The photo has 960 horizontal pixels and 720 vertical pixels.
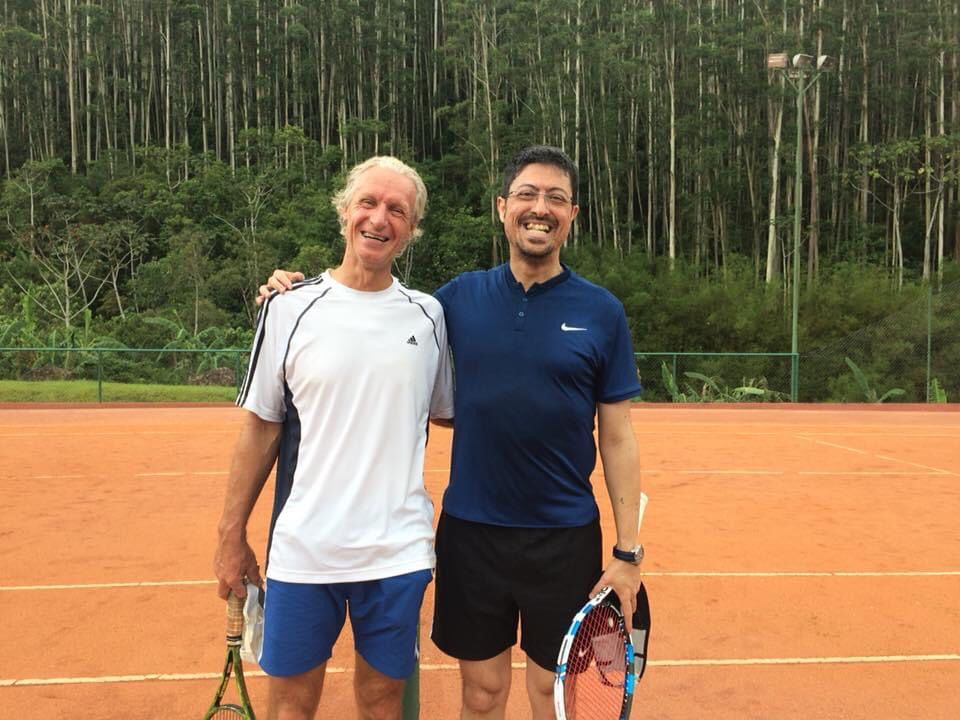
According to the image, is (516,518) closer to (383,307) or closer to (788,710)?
(383,307)

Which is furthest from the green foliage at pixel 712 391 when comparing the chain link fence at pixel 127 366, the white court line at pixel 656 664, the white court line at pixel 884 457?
the white court line at pixel 656 664

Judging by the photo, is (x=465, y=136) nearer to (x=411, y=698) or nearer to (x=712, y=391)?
(x=712, y=391)

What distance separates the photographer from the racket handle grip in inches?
99.7

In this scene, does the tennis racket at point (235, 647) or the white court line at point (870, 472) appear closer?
the tennis racket at point (235, 647)

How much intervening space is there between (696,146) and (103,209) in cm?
2609

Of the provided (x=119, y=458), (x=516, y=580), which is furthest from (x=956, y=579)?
(x=119, y=458)

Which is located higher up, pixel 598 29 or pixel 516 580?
pixel 598 29

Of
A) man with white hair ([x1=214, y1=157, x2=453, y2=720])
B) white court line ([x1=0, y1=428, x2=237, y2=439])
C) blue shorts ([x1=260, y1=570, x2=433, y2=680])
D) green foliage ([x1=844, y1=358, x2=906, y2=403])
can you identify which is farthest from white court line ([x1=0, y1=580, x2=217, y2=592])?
green foliage ([x1=844, y1=358, x2=906, y2=403])

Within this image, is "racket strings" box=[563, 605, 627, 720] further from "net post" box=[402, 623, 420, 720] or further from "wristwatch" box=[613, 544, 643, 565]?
"net post" box=[402, 623, 420, 720]

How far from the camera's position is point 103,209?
34562mm

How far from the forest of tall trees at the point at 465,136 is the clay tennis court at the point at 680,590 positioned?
60.9 ft

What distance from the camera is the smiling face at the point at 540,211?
8.55ft

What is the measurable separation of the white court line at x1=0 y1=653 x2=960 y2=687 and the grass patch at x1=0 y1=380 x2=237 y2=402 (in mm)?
15734

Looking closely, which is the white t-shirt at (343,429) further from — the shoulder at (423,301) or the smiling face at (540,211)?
the smiling face at (540,211)
